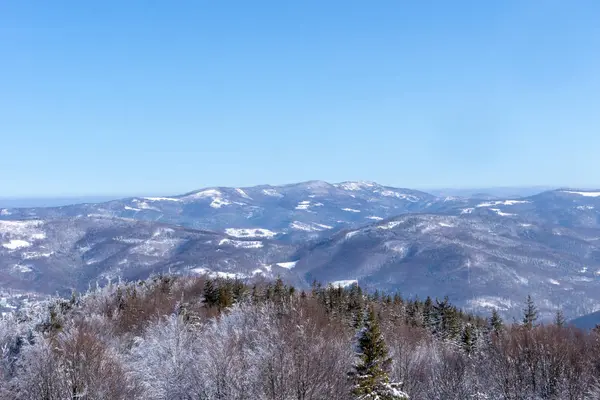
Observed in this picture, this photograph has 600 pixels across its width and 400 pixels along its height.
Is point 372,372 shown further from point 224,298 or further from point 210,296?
point 210,296

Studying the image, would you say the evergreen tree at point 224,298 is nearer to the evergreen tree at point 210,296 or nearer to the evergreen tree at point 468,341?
the evergreen tree at point 210,296

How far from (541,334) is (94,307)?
225ft

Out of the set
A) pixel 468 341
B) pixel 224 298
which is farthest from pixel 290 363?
pixel 224 298

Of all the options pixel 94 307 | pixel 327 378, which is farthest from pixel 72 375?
pixel 94 307

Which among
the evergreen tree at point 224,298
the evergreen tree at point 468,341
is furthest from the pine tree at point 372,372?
the evergreen tree at point 224,298

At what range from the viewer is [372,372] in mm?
31922

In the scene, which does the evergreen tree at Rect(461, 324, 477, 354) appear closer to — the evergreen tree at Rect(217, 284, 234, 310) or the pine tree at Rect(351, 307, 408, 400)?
the pine tree at Rect(351, 307, 408, 400)

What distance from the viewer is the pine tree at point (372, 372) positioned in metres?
31.3

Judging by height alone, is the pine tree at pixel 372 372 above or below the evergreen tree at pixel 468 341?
above

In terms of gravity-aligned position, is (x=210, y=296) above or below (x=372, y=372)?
below

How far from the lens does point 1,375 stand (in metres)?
38.0

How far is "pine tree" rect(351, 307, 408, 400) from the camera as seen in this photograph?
31.3 m

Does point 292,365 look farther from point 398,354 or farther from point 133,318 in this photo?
point 133,318

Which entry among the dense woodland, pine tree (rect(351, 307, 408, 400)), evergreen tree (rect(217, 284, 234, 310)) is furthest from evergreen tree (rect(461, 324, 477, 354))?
evergreen tree (rect(217, 284, 234, 310))
